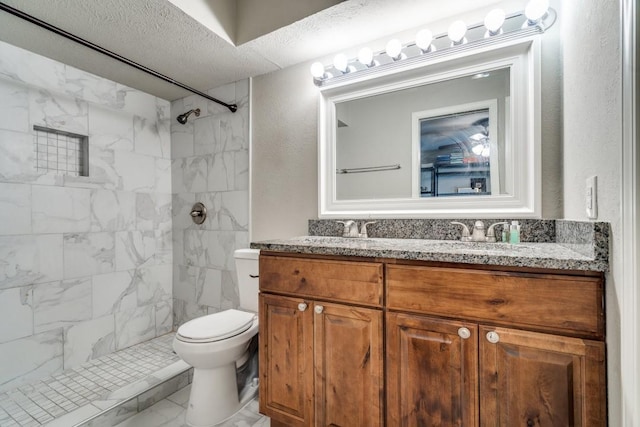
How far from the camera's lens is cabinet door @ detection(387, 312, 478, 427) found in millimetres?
985

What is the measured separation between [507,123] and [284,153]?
52.8 inches

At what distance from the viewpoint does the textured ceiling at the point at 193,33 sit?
1495 mm

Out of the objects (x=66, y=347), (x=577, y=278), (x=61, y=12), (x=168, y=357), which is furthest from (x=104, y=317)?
(x=577, y=278)

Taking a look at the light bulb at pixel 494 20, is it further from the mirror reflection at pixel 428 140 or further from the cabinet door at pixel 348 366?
the cabinet door at pixel 348 366

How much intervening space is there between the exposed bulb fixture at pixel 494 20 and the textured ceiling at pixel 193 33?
0.12m

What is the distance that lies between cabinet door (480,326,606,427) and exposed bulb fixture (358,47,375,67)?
4.87 ft

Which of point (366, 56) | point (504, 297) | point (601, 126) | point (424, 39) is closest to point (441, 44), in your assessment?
point (424, 39)

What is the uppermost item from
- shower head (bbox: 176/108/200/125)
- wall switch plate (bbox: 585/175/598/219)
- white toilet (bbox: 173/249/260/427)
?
shower head (bbox: 176/108/200/125)

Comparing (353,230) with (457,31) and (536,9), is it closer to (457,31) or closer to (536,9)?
(457,31)

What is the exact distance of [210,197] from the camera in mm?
2490

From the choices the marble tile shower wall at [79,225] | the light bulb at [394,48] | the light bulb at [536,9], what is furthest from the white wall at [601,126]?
the marble tile shower wall at [79,225]

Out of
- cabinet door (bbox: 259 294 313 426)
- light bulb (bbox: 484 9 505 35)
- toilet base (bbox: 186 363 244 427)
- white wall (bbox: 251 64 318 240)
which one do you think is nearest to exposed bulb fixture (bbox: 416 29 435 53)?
light bulb (bbox: 484 9 505 35)

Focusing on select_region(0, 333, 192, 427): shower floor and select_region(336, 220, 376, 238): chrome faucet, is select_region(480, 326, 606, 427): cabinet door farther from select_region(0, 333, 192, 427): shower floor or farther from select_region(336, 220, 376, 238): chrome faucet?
select_region(0, 333, 192, 427): shower floor

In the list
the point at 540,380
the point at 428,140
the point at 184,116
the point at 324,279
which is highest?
the point at 184,116
